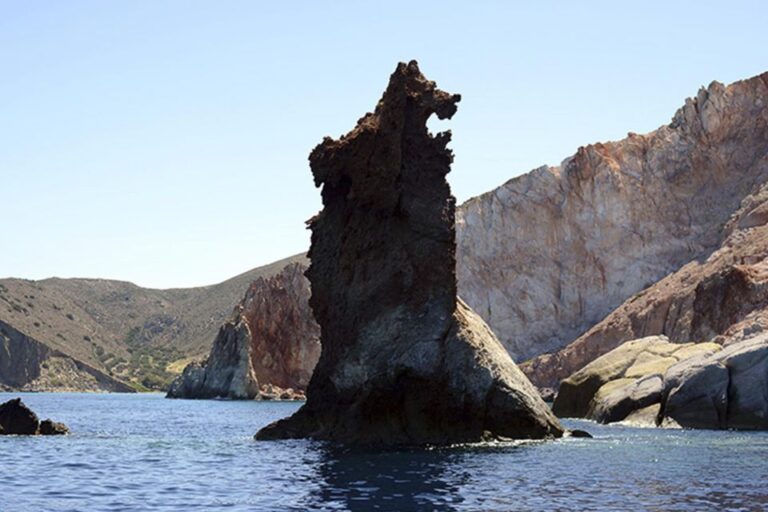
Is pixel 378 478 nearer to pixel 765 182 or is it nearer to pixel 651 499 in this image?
pixel 651 499

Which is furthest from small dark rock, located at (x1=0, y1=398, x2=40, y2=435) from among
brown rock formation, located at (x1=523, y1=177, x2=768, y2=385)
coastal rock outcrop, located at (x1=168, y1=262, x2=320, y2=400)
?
coastal rock outcrop, located at (x1=168, y1=262, x2=320, y2=400)

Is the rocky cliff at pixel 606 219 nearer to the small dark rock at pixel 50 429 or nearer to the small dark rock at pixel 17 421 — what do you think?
the small dark rock at pixel 50 429

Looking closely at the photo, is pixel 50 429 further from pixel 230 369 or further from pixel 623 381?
pixel 230 369

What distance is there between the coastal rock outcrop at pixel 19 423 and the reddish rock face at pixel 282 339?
115 meters

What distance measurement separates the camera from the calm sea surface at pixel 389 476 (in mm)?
26828

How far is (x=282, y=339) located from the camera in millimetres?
173625

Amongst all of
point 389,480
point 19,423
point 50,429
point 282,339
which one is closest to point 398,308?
point 389,480

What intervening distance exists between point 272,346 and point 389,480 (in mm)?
144082

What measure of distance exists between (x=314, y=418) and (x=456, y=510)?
2241 cm

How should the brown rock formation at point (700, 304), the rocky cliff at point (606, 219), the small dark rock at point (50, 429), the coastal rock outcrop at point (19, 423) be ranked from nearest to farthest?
the coastal rock outcrop at point (19, 423), the small dark rock at point (50, 429), the brown rock formation at point (700, 304), the rocky cliff at point (606, 219)

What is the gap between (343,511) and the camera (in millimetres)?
25359

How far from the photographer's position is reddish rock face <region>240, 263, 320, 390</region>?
17188 centimetres

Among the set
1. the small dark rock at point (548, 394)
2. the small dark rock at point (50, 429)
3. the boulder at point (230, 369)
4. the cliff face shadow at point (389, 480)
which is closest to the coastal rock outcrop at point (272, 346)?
the boulder at point (230, 369)

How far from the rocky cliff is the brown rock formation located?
16.6 feet
